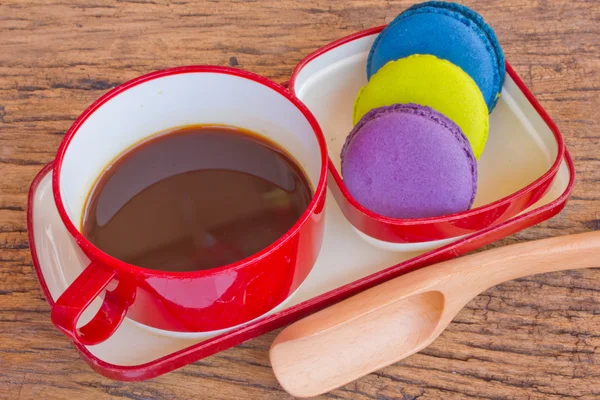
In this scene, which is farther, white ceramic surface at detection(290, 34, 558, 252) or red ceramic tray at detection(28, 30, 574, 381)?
white ceramic surface at detection(290, 34, 558, 252)

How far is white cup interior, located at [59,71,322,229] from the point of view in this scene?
1.97 ft

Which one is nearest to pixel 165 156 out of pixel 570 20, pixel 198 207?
pixel 198 207

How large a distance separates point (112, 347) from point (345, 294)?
0.22 metres

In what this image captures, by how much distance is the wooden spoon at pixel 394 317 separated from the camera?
22.5 inches

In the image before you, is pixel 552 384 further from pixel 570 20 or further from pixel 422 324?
pixel 570 20

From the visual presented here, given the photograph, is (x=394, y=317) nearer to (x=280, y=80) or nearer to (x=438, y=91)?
(x=438, y=91)

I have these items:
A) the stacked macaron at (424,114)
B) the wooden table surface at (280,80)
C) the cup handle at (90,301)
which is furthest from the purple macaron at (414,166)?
the cup handle at (90,301)

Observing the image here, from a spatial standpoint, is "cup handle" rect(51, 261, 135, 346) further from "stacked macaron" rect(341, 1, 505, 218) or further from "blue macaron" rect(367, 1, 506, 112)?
"blue macaron" rect(367, 1, 506, 112)

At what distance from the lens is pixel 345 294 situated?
614mm

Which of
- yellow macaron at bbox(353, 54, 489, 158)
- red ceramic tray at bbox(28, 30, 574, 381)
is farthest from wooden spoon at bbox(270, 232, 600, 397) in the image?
yellow macaron at bbox(353, 54, 489, 158)

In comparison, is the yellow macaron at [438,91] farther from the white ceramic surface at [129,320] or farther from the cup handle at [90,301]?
the cup handle at [90,301]

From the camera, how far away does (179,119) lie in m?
0.68

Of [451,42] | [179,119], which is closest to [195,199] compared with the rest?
[179,119]

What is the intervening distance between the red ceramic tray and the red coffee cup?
0.02m
